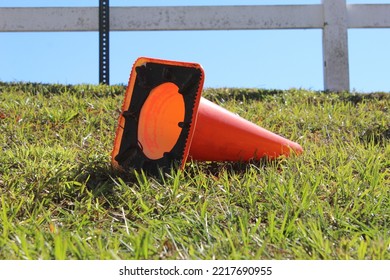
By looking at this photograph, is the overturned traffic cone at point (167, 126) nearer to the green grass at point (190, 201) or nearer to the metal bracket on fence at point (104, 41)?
the green grass at point (190, 201)

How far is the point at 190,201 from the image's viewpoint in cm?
274

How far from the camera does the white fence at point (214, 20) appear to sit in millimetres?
8109

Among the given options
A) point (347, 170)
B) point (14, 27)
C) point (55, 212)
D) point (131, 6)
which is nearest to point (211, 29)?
point (131, 6)

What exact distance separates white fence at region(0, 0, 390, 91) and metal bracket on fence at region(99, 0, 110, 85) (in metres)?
0.11

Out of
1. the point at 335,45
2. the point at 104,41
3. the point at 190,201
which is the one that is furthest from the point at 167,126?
the point at 335,45

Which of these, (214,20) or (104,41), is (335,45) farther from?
(104,41)

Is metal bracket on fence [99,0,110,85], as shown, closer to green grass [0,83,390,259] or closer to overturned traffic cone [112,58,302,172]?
green grass [0,83,390,259]

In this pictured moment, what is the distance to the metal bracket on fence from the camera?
7742 mm

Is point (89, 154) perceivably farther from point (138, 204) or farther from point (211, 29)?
point (211, 29)

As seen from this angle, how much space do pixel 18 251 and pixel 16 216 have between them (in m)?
0.66

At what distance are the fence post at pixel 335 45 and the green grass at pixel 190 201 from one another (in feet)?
13.0

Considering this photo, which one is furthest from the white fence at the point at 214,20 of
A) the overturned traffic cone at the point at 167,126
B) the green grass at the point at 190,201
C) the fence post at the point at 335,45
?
the overturned traffic cone at the point at 167,126

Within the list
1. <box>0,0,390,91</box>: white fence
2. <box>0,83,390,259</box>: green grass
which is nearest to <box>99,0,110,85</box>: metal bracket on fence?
<box>0,0,390,91</box>: white fence

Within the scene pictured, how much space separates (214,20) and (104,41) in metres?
1.61
